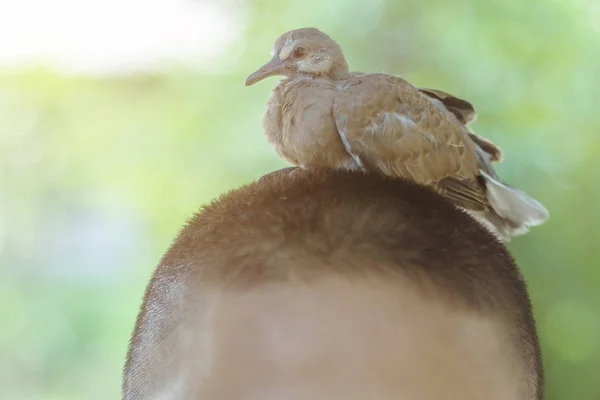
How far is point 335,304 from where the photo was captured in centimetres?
46

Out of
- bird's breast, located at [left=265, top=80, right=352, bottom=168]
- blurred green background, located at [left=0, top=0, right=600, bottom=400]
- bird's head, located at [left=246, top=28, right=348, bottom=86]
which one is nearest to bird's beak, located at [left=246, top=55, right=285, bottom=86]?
bird's head, located at [left=246, top=28, right=348, bottom=86]

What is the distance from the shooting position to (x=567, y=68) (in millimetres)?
1275

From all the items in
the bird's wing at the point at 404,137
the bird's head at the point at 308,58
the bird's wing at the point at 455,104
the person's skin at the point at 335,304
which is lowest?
the person's skin at the point at 335,304

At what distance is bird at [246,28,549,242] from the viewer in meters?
0.57

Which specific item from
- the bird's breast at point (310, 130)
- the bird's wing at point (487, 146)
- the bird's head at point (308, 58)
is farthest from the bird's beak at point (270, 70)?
the bird's wing at point (487, 146)

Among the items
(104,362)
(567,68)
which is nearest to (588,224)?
(567,68)

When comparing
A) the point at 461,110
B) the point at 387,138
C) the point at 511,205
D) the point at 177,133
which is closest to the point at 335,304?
the point at 387,138

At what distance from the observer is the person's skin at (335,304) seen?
454 mm

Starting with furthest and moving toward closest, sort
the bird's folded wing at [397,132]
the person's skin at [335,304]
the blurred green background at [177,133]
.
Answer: the blurred green background at [177,133]
the bird's folded wing at [397,132]
the person's skin at [335,304]

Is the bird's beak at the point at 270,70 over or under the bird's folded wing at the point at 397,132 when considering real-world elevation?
over

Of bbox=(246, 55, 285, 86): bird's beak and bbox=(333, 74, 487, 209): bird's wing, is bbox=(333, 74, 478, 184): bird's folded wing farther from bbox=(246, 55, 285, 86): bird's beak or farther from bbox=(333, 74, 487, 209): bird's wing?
bbox=(246, 55, 285, 86): bird's beak

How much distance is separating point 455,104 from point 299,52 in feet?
0.71

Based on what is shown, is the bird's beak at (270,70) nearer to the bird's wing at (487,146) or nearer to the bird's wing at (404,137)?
the bird's wing at (404,137)

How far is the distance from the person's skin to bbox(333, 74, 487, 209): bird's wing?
0.09 feet
